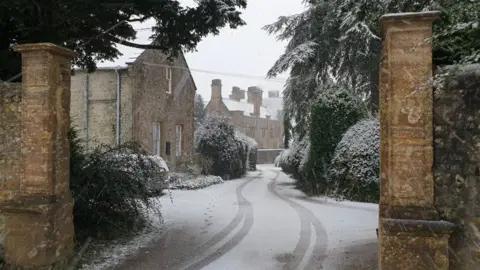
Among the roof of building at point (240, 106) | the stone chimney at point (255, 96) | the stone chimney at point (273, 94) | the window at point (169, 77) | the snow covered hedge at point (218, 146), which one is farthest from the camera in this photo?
the stone chimney at point (273, 94)

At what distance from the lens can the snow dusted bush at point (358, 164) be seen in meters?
11.8

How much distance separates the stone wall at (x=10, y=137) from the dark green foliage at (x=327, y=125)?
10686 mm

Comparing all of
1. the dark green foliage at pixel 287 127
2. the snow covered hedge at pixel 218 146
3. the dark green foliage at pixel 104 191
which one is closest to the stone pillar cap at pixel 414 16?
the dark green foliage at pixel 104 191

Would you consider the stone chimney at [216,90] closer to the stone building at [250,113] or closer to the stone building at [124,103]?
the stone building at [250,113]

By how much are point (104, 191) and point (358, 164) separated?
8005 mm

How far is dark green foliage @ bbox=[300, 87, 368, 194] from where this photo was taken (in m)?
14.0

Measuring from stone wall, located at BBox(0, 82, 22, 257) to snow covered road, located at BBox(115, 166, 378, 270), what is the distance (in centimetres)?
205

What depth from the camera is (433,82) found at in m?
4.04

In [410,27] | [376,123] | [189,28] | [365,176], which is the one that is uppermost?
[189,28]

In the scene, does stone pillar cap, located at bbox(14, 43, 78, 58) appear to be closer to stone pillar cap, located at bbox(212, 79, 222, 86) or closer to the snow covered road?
the snow covered road

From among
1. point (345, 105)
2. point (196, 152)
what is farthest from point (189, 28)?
point (196, 152)

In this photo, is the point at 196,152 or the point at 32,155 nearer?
the point at 32,155

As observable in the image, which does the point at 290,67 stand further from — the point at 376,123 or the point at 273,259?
the point at 273,259

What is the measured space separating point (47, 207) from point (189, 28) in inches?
166
